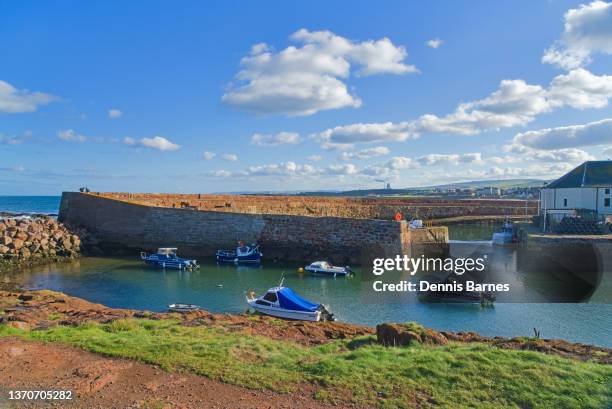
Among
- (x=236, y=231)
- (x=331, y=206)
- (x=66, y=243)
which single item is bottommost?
(x=66, y=243)

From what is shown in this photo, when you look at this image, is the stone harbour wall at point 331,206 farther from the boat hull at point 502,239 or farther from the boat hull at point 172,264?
the boat hull at point 502,239

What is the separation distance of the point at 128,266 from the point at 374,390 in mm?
22370

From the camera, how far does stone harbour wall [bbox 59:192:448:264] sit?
25.9m

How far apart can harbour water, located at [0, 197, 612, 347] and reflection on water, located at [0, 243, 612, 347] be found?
3cm

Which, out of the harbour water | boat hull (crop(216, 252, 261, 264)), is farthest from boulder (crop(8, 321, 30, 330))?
boat hull (crop(216, 252, 261, 264))

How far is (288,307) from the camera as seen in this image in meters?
14.6

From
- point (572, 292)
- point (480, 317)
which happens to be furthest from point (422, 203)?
point (480, 317)

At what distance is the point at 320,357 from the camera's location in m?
7.86

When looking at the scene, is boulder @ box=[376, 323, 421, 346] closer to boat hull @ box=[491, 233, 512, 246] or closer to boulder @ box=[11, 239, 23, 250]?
boat hull @ box=[491, 233, 512, 246]

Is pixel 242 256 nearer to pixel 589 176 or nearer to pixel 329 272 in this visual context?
pixel 329 272

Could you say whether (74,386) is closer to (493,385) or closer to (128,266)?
(493,385)

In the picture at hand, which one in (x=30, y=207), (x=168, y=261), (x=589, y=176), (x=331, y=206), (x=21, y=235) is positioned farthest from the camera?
(x=30, y=207)

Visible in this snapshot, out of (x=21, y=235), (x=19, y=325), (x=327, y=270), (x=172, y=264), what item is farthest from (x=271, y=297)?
(x=21, y=235)

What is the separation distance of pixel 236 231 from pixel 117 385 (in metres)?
22.5
